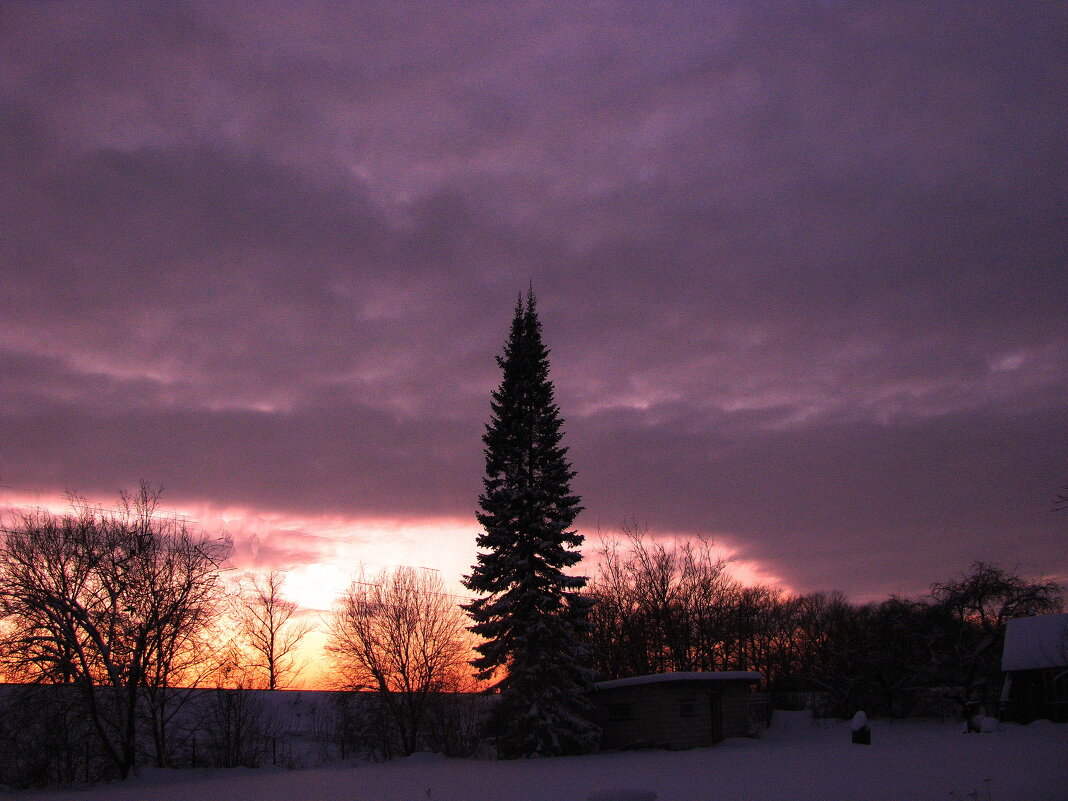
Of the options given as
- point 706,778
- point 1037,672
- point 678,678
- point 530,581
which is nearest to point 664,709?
point 678,678

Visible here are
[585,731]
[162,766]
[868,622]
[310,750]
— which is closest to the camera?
[585,731]

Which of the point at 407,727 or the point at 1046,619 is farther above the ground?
the point at 1046,619

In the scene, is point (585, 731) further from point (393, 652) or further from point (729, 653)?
point (729, 653)

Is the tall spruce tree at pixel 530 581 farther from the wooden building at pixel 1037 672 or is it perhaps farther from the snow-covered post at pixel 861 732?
the wooden building at pixel 1037 672

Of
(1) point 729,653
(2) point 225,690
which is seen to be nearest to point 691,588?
(1) point 729,653

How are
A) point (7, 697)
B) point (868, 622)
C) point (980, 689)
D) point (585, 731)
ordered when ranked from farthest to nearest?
point (868, 622) < point (980, 689) < point (585, 731) < point (7, 697)

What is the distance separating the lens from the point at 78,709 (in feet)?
90.2

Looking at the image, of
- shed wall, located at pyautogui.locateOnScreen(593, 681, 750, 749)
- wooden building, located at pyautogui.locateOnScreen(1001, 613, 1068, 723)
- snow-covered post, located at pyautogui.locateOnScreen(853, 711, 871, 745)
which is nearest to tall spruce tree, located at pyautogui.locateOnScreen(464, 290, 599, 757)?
shed wall, located at pyautogui.locateOnScreen(593, 681, 750, 749)

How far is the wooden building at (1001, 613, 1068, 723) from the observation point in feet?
126

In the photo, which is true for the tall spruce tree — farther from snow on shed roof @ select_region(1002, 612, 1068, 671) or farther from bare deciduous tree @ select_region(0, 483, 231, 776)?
snow on shed roof @ select_region(1002, 612, 1068, 671)

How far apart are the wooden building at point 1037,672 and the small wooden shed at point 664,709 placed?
16.5m

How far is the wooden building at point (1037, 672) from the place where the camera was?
38.3 metres

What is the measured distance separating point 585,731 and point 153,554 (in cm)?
1843

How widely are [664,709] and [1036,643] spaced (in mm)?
23480
